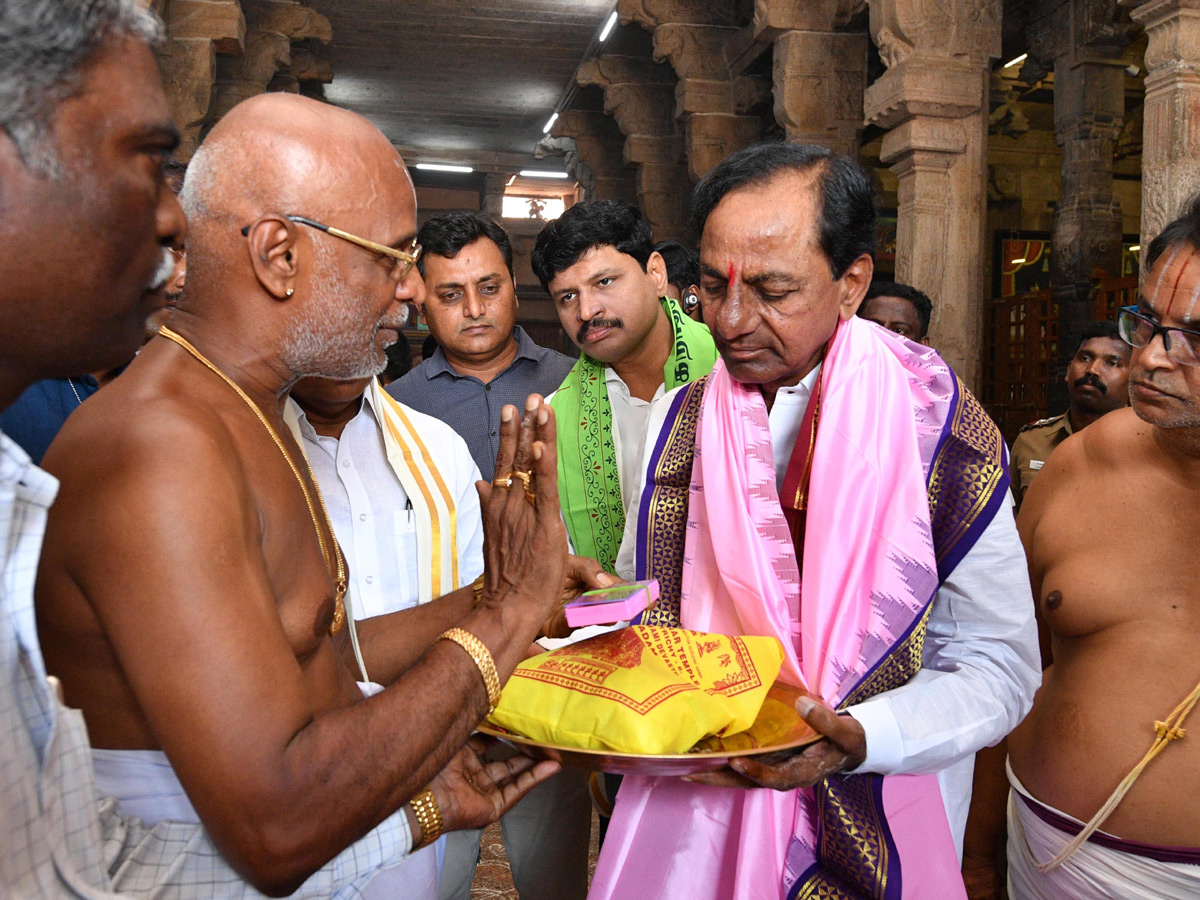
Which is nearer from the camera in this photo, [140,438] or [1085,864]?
[140,438]

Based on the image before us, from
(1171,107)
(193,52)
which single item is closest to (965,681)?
(1171,107)

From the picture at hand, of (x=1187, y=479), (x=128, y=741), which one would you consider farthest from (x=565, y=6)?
(x=128, y=741)

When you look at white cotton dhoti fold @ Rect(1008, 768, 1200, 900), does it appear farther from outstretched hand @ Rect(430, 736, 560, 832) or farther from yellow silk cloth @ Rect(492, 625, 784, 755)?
outstretched hand @ Rect(430, 736, 560, 832)

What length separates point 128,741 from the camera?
123 centimetres

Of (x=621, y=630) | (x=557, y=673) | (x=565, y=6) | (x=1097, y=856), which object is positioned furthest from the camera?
(x=565, y=6)

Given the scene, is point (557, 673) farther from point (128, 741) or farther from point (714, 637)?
point (128, 741)

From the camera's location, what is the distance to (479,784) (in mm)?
1529

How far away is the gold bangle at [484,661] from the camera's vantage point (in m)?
1.35

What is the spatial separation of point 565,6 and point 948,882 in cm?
959

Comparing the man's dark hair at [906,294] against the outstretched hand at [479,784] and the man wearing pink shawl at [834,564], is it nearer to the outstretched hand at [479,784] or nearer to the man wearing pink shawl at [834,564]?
the man wearing pink shawl at [834,564]

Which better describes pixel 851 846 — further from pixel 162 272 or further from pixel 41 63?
pixel 41 63

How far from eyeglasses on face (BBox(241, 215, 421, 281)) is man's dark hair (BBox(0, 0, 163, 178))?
43cm

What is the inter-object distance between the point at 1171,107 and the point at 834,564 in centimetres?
366

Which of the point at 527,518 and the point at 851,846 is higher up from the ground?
the point at 527,518
